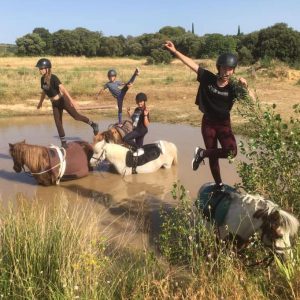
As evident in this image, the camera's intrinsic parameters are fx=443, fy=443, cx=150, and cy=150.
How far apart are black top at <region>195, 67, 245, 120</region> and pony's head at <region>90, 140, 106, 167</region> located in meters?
2.84

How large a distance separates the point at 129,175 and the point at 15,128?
6.29 meters

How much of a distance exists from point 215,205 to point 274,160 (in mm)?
877

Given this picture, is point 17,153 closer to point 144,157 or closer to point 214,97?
point 144,157

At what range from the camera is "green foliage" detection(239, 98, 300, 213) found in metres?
4.77

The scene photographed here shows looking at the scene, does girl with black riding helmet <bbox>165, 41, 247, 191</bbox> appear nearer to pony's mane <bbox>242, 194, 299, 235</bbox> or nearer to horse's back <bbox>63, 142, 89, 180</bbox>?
pony's mane <bbox>242, 194, 299, 235</bbox>

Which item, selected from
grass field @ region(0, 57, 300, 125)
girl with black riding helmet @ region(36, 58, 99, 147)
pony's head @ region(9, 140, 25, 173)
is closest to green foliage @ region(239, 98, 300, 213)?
pony's head @ region(9, 140, 25, 173)

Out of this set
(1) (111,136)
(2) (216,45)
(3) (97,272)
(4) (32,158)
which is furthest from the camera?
(2) (216,45)

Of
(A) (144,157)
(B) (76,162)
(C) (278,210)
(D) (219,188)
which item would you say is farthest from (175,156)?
(C) (278,210)

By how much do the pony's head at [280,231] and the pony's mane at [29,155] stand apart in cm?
484

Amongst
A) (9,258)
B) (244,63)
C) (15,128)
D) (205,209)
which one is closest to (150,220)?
(205,209)

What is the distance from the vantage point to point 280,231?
388 centimetres

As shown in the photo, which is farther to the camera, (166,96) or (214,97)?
(166,96)

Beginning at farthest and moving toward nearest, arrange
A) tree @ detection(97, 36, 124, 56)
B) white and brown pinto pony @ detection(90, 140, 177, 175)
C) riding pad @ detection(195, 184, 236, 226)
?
tree @ detection(97, 36, 124, 56) → white and brown pinto pony @ detection(90, 140, 177, 175) → riding pad @ detection(195, 184, 236, 226)

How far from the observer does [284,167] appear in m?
4.92
